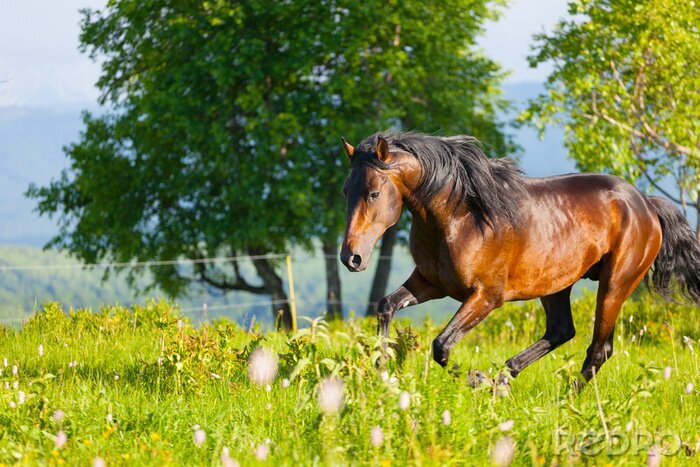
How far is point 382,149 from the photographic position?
537 centimetres

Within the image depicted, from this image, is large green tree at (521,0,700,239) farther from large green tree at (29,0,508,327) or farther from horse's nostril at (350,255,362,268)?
horse's nostril at (350,255,362,268)

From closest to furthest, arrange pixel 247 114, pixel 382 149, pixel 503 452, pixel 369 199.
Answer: pixel 503 452, pixel 369 199, pixel 382 149, pixel 247 114

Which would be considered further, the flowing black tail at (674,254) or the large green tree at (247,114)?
the large green tree at (247,114)

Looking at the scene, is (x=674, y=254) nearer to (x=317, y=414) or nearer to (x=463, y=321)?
(x=463, y=321)

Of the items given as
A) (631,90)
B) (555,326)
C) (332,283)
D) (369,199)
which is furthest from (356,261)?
(332,283)

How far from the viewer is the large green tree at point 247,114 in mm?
19531

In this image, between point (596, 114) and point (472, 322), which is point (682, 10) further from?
point (472, 322)

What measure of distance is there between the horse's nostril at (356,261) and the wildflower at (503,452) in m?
1.60

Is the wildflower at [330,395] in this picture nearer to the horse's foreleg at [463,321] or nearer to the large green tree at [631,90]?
the horse's foreleg at [463,321]

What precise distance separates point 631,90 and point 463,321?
1313 centimetres

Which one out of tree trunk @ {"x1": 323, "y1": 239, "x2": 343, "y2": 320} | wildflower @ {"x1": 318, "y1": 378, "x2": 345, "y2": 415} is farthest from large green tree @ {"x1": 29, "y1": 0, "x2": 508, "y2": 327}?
wildflower @ {"x1": 318, "y1": 378, "x2": 345, "y2": 415}

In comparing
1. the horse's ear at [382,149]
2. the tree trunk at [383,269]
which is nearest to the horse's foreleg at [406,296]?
the horse's ear at [382,149]

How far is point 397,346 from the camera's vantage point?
5.48 m

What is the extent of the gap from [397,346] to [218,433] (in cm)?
166
